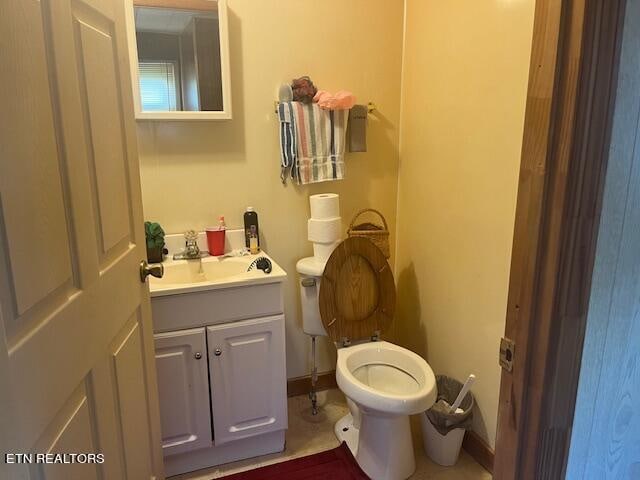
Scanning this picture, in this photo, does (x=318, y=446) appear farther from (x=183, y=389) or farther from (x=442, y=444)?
(x=183, y=389)

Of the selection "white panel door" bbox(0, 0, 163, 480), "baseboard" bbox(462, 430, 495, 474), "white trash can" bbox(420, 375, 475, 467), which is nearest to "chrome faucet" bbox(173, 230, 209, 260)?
"white panel door" bbox(0, 0, 163, 480)

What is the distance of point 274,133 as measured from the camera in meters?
2.11

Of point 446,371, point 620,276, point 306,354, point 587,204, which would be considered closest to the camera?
point 587,204

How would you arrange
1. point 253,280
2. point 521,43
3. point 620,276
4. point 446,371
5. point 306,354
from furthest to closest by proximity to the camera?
point 306,354 < point 446,371 < point 253,280 < point 521,43 < point 620,276

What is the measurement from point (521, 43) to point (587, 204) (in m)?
1.08

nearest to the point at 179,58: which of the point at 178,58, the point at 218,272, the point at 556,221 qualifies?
the point at 178,58

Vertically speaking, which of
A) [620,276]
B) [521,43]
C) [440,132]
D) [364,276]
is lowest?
[364,276]

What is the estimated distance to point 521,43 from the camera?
4.97 ft

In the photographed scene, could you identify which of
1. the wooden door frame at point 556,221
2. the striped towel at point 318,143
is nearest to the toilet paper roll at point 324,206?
the striped towel at point 318,143

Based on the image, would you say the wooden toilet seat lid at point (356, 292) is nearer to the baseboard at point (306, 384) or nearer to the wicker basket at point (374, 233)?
the wicker basket at point (374, 233)

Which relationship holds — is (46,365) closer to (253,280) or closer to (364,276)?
(253,280)

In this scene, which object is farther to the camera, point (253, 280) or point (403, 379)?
point (403, 379)

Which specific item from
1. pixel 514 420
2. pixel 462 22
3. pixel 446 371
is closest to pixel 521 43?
pixel 462 22

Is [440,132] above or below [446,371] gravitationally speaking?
above
